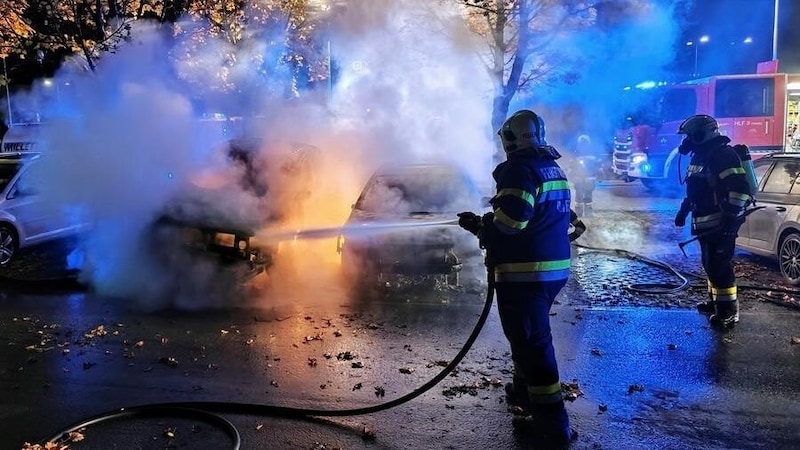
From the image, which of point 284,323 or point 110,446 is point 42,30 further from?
point 110,446

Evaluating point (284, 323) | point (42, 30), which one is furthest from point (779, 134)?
point (42, 30)

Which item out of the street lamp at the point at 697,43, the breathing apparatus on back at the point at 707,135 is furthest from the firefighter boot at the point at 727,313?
the street lamp at the point at 697,43

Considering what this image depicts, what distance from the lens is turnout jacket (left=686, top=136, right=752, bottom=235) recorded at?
5652 millimetres

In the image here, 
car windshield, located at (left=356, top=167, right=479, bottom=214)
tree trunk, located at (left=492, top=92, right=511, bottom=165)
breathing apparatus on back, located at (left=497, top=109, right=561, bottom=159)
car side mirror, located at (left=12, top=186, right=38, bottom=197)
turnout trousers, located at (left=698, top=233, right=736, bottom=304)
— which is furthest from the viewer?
tree trunk, located at (left=492, top=92, right=511, bottom=165)

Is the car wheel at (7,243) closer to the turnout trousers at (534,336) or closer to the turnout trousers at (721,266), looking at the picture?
the turnout trousers at (534,336)

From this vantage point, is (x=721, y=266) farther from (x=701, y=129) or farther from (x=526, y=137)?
(x=526, y=137)

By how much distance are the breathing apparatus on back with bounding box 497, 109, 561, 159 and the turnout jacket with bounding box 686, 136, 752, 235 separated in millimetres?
2630

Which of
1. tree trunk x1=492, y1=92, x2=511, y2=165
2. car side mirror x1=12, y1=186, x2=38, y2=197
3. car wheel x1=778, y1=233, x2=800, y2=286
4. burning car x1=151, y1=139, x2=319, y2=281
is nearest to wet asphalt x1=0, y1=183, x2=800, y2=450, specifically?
car wheel x1=778, y1=233, x2=800, y2=286

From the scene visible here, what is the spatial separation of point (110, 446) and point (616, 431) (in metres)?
3.08

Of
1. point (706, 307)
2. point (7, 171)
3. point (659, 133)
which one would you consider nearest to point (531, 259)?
point (706, 307)

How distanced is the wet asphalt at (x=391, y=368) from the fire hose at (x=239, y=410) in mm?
31

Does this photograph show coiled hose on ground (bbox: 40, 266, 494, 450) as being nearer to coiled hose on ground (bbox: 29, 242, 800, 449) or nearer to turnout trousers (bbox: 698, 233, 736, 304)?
coiled hose on ground (bbox: 29, 242, 800, 449)

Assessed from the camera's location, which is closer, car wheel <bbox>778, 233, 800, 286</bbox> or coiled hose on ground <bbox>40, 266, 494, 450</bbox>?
coiled hose on ground <bbox>40, 266, 494, 450</bbox>

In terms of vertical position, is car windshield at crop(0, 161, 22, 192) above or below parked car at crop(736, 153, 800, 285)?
above
